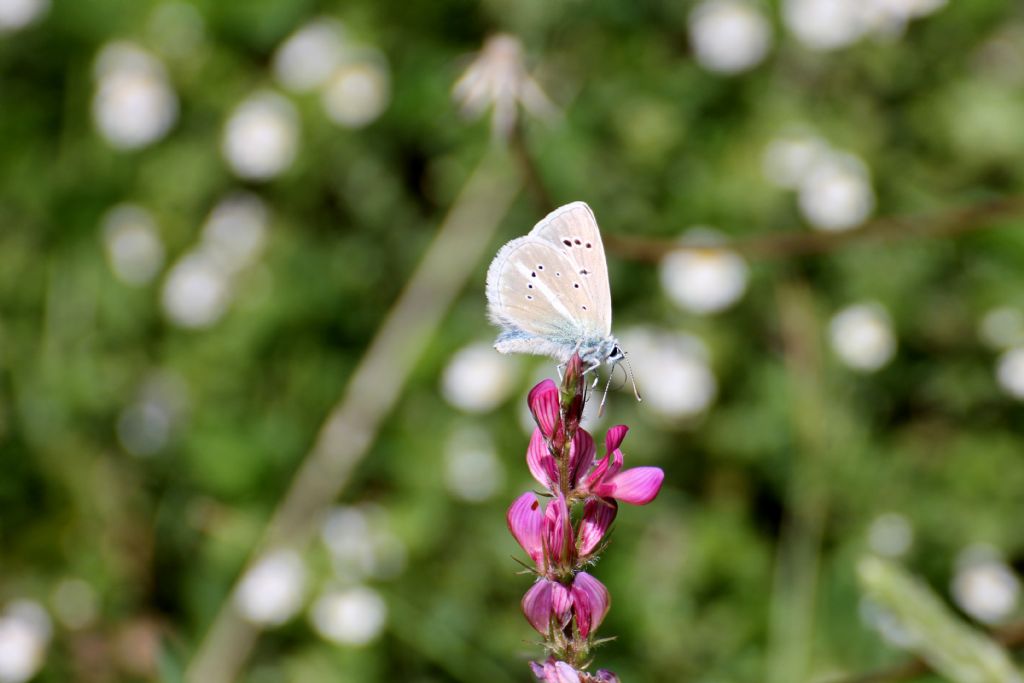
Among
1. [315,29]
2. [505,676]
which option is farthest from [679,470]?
[315,29]

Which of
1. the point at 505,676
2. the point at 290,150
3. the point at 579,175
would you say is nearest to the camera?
the point at 505,676

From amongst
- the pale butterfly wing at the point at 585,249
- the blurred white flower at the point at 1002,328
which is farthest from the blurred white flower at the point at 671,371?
the pale butterfly wing at the point at 585,249

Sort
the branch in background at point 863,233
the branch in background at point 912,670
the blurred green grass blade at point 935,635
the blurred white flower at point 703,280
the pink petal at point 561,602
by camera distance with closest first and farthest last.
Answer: the pink petal at point 561,602 < the blurred green grass blade at point 935,635 < the branch in background at point 912,670 < the branch in background at point 863,233 < the blurred white flower at point 703,280

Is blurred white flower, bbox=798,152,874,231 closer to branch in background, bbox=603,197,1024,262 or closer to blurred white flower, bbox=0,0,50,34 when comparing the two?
branch in background, bbox=603,197,1024,262

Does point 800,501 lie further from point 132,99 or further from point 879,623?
point 132,99

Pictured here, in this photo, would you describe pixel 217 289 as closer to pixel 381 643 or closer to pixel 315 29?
pixel 315 29

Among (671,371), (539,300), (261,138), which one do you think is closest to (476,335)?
(671,371)

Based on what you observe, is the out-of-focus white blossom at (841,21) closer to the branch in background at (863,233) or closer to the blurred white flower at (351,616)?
the branch in background at (863,233)

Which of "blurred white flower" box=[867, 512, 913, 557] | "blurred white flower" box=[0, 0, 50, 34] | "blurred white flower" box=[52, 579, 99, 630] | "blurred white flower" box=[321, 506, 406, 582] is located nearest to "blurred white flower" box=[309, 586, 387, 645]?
"blurred white flower" box=[321, 506, 406, 582]
